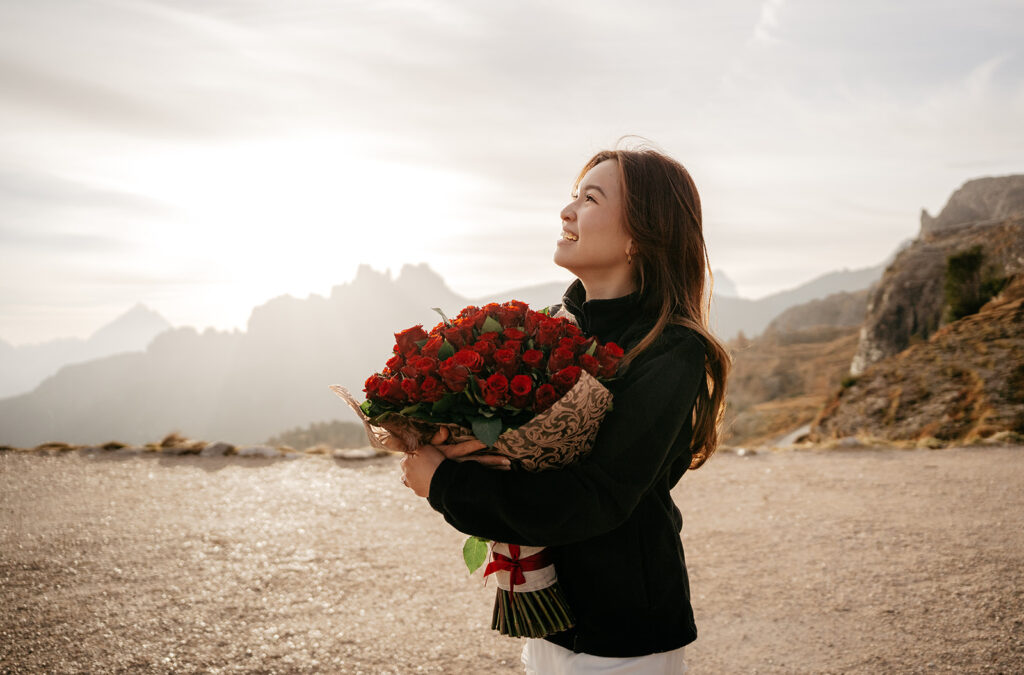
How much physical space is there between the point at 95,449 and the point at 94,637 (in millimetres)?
6804

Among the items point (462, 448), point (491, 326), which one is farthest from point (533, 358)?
A: point (462, 448)

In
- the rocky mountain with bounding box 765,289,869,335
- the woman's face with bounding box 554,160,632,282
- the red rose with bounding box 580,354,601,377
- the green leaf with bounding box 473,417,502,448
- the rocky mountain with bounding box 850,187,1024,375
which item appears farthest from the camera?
the rocky mountain with bounding box 765,289,869,335

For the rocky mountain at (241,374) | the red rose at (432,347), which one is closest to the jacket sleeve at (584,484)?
the red rose at (432,347)

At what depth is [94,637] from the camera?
4.08 metres

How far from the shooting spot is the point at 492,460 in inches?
60.8

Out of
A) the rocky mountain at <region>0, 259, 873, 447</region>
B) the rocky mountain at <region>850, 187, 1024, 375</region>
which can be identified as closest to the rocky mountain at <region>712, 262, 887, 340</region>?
the rocky mountain at <region>0, 259, 873, 447</region>

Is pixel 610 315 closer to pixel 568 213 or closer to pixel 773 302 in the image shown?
pixel 568 213

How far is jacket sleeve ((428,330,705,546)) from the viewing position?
146cm

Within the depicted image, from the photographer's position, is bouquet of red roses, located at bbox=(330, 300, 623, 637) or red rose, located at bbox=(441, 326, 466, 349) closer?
bouquet of red roses, located at bbox=(330, 300, 623, 637)

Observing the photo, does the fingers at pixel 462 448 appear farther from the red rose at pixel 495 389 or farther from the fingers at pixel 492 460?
the red rose at pixel 495 389

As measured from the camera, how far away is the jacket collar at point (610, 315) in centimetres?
190

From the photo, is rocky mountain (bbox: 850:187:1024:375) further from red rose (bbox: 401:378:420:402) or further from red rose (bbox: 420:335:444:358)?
red rose (bbox: 401:378:420:402)

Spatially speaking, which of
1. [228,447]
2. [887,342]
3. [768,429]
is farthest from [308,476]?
[887,342]

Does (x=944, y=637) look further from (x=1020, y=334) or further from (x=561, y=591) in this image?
(x=1020, y=334)
